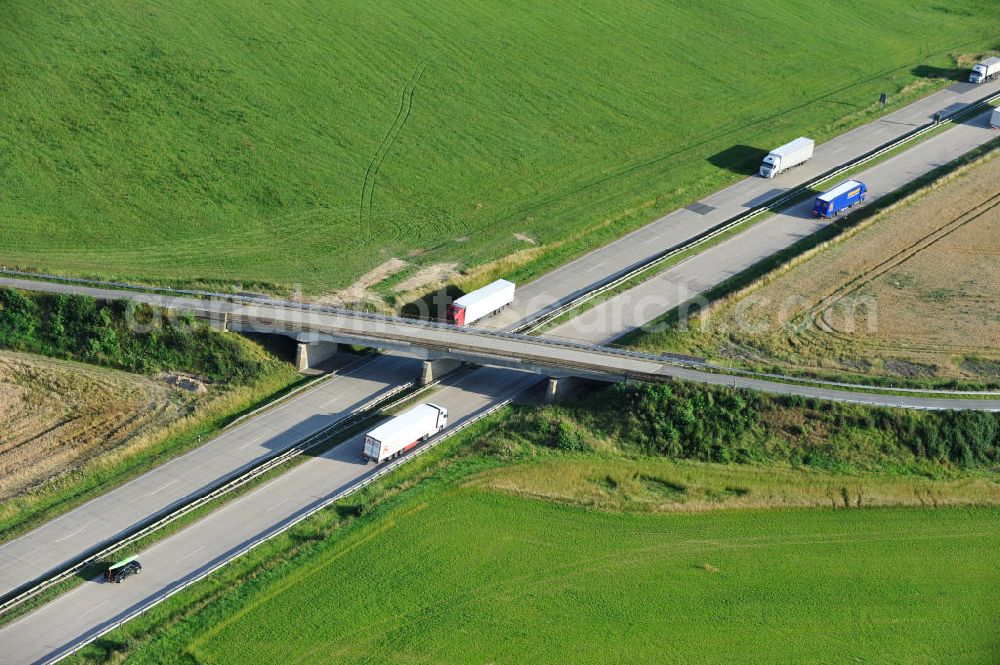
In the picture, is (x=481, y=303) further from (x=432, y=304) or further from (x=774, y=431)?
(x=774, y=431)

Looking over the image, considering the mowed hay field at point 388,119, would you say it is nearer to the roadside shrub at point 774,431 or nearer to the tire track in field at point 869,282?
the tire track in field at point 869,282

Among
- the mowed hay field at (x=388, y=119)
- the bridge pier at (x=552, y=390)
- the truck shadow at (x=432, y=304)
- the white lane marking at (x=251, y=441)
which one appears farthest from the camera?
the mowed hay field at (x=388, y=119)

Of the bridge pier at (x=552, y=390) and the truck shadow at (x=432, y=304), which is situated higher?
the truck shadow at (x=432, y=304)

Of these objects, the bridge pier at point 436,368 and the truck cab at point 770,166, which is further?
the truck cab at point 770,166

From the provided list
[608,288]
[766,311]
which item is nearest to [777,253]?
[766,311]

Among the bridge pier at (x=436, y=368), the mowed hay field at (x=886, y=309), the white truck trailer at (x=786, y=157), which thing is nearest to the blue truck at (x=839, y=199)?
the mowed hay field at (x=886, y=309)

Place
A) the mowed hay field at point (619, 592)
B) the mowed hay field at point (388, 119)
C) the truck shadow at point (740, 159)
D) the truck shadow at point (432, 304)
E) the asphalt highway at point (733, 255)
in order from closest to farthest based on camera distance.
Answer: the mowed hay field at point (619, 592) → the asphalt highway at point (733, 255) → the truck shadow at point (432, 304) → the mowed hay field at point (388, 119) → the truck shadow at point (740, 159)

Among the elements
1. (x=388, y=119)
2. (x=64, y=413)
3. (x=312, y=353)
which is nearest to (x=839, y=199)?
(x=388, y=119)
